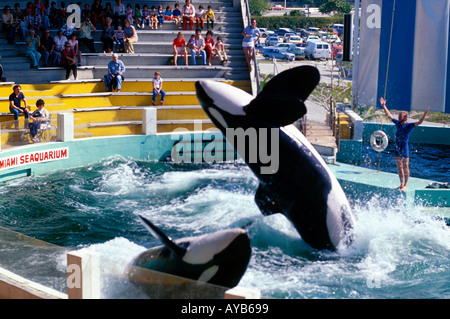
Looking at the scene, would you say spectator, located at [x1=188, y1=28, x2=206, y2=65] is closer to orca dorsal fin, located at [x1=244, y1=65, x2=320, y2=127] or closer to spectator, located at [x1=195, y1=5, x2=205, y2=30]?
spectator, located at [x1=195, y1=5, x2=205, y2=30]

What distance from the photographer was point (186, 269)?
634 cm

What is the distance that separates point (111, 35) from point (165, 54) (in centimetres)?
186

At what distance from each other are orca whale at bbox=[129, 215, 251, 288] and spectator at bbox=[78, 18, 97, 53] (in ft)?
51.9

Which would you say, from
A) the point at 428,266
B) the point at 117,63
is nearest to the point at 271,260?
the point at 428,266

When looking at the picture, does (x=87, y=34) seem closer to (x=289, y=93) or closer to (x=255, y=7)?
(x=289, y=93)

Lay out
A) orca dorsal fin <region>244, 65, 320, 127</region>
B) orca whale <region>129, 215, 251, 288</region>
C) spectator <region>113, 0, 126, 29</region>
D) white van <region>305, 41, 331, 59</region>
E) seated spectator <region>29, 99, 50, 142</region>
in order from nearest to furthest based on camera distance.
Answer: orca whale <region>129, 215, 251, 288</region>, orca dorsal fin <region>244, 65, 320, 127</region>, seated spectator <region>29, 99, 50, 142</region>, spectator <region>113, 0, 126, 29</region>, white van <region>305, 41, 331, 59</region>

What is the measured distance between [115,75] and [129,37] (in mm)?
2629

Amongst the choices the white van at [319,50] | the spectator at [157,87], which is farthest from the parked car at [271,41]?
the spectator at [157,87]

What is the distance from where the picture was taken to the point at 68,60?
19.2 meters

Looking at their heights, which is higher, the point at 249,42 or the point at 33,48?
the point at 249,42

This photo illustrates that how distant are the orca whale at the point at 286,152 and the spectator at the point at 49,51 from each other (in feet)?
40.9

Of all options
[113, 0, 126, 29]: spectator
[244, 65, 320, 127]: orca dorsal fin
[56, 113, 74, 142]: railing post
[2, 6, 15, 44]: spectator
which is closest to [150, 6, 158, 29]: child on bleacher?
[113, 0, 126, 29]: spectator

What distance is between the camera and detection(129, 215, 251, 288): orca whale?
20.1ft

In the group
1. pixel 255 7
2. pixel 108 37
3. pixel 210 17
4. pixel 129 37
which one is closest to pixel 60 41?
pixel 108 37
